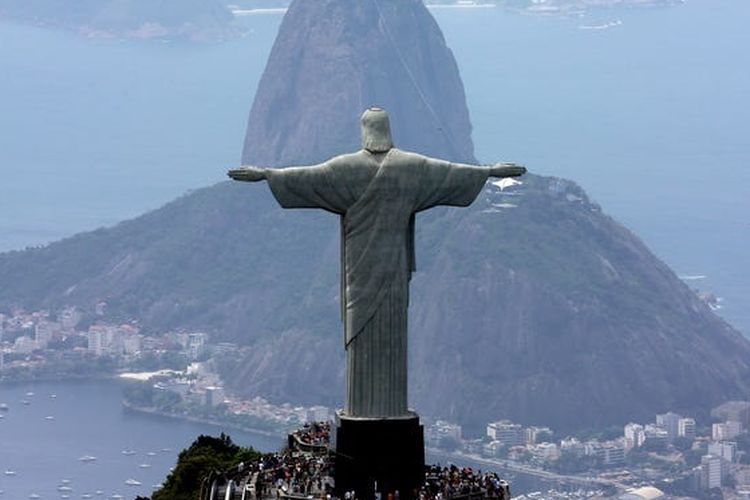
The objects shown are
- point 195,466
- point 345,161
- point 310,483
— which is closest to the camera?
point 345,161

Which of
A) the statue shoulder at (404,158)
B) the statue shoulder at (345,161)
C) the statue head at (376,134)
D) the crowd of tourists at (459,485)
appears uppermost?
the statue head at (376,134)

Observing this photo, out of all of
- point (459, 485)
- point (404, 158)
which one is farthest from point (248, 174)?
point (459, 485)

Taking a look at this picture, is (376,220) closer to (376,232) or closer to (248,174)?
(376,232)

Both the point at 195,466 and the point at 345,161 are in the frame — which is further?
the point at 195,466

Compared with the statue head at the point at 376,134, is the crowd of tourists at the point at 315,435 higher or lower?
lower

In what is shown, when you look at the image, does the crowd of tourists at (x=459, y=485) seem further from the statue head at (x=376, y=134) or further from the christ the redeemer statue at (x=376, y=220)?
the statue head at (x=376, y=134)

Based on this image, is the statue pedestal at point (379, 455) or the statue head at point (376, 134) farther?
the statue head at point (376, 134)

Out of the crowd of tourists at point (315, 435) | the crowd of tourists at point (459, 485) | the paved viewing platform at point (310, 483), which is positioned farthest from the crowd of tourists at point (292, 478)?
the crowd of tourists at point (315, 435)
